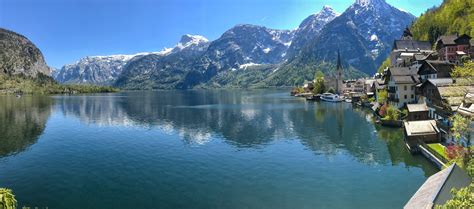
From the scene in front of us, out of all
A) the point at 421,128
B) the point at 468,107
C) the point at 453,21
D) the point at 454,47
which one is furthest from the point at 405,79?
the point at 453,21

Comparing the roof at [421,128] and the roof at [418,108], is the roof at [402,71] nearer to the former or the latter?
the roof at [418,108]

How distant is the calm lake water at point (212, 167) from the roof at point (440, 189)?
897 centimetres

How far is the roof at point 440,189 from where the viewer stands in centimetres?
2817

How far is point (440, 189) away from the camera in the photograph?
2908 cm

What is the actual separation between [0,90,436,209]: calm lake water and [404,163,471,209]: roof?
897 centimetres

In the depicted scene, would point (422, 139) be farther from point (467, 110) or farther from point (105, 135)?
point (105, 135)

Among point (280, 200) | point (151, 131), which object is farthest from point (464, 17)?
point (280, 200)

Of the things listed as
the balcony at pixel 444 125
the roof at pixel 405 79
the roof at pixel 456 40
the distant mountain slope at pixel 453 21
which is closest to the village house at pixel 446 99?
the balcony at pixel 444 125

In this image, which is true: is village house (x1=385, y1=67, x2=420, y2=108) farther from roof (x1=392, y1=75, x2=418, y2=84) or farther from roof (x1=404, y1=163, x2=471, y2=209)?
roof (x1=404, y1=163, x2=471, y2=209)

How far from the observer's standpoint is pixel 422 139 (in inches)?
2630

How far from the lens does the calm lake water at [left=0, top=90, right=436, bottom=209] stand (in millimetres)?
43969

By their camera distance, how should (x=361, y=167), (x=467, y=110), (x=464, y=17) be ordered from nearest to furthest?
(x=467, y=110), (x=361, y=167), (x=464, y=17)

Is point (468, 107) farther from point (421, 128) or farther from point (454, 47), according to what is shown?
point (454, 47)

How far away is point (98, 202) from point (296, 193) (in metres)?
26.2
